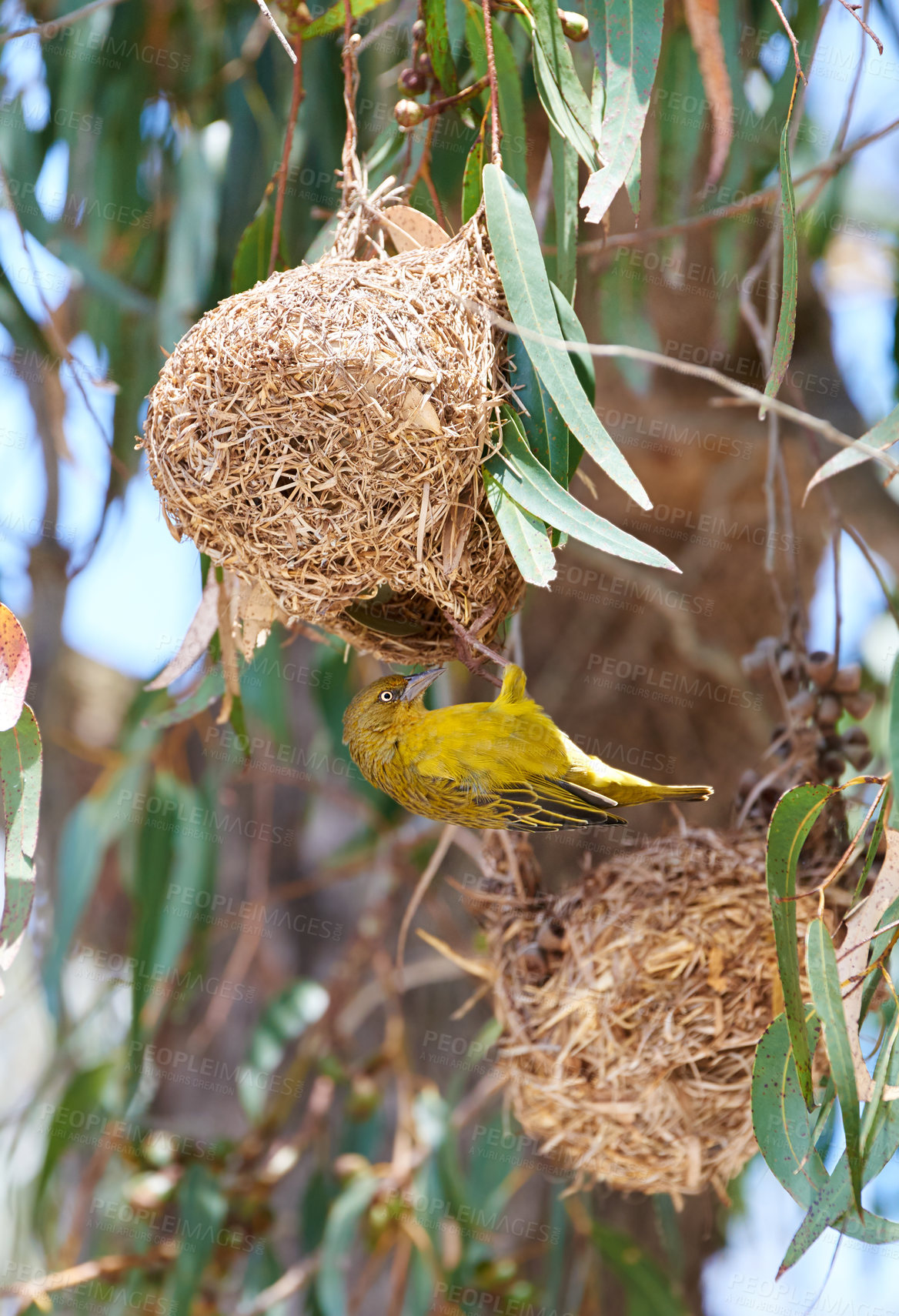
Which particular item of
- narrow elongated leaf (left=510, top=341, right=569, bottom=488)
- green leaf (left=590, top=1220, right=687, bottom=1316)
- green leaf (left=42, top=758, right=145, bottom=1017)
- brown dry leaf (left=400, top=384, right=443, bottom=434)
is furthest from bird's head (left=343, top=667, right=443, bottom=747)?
green leaf (left=590, top=1220, right=687, bottom=1316)

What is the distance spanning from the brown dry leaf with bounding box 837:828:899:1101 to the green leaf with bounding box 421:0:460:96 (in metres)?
1.50

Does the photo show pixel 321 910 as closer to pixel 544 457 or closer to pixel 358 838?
pixel 358 838

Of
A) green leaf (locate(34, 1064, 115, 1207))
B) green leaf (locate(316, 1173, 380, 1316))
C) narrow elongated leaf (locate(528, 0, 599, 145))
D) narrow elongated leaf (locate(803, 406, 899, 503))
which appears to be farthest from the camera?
green leaf (locate(34, 1064, 115, 1207))

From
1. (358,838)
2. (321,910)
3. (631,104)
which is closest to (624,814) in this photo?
(358,838)

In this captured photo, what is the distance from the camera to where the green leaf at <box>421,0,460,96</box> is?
201 cm

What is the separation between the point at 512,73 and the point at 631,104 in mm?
439

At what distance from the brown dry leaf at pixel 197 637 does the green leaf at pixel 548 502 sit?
2.28ft

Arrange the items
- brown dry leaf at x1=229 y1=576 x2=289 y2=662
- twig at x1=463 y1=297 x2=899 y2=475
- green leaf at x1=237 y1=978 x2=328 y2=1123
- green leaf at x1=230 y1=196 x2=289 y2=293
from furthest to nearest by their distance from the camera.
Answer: green leaf at x1=237 y1=978 x2=328 y2=1123 → green leaf at x1=230 y1=196 x2=289 y2=293 → brown dry leaf at x1=229 y1=576 x2=289 y2=662 → twig at x1=463 y1=297 x2=899 y2=475

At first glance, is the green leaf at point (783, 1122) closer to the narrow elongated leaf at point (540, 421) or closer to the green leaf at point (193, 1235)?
the narrow elongated leaf at point (540, 421)

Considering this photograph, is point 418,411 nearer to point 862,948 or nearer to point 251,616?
point 251,616

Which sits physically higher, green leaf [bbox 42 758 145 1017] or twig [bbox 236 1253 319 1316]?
green leaf [bbox 42 758 145 1017]

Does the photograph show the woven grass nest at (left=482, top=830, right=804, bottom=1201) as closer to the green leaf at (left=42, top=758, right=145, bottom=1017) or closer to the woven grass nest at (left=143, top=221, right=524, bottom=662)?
the woven grass nest at (left=143, top=221, right=524, bottom=662)

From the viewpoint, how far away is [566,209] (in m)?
1.87

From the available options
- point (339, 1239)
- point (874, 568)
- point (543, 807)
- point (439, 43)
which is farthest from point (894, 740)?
point (339, 1239)
